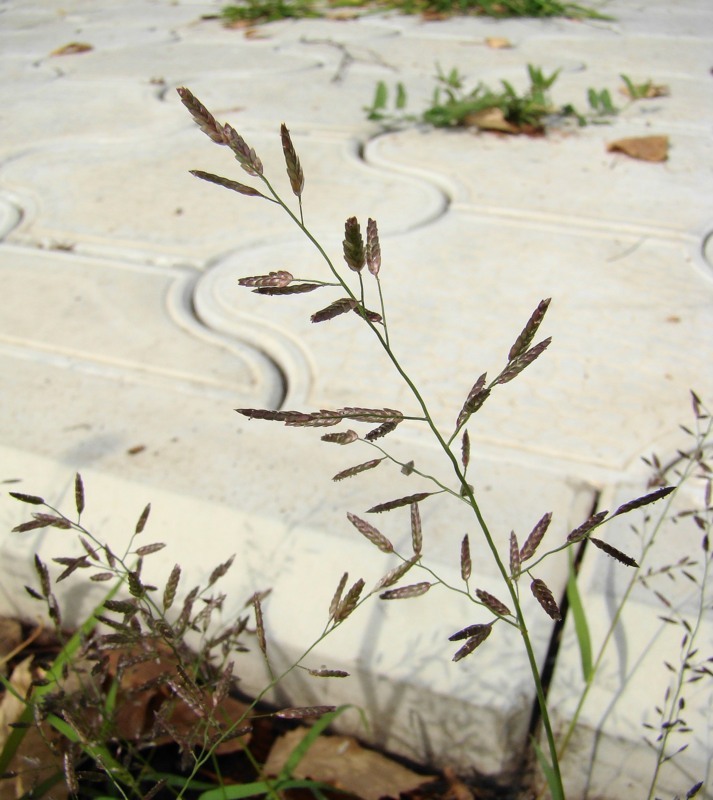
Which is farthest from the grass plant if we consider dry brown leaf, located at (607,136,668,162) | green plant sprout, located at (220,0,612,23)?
green plant sprout, located at (220,0,612,23)

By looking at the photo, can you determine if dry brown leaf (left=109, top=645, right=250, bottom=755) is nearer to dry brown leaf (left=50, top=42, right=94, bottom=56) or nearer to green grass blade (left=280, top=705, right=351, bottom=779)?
green grass blade (left=280, top=705, right=351, bottom=779)

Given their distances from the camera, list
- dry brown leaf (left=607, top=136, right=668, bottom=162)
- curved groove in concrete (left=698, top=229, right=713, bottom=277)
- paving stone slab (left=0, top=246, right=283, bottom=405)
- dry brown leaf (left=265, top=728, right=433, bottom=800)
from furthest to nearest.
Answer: dry brown leaf (left=607, top=136, right=668, bottom=162) → curved groove in concrete (left=698, top=229, right=713, bottom=277) → paving stone slab (left=0, top=246, right=283, bottom=405) → dry brown leaf (left=265, top=728, right=433, bottom=800)

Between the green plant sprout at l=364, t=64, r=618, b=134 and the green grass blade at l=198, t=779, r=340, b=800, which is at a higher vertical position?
the green plant sprout at l=364, t=64, r=618, b=134

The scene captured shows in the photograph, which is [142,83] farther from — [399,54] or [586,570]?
[586,570]

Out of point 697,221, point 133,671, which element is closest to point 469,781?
point 133,671

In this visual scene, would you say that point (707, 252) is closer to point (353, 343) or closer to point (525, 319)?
point (525, 319)

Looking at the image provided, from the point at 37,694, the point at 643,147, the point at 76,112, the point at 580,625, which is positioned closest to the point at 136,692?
the point at 37,694

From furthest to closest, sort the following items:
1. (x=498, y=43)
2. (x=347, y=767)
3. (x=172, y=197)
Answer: (x=498, y=43) < (x=172, y=197) < (x=347, y=767)
